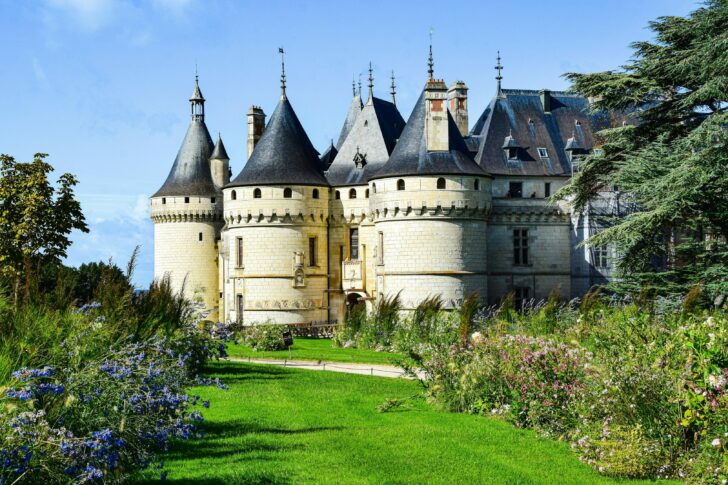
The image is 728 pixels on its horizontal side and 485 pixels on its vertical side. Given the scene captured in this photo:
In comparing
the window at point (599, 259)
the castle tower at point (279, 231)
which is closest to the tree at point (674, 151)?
the window at point (599, 259)

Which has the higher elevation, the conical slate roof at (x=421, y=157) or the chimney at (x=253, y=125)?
the chimney at (x=253, y=125)

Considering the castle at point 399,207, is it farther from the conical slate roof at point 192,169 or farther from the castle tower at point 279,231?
the conical slate roof at point 192,169

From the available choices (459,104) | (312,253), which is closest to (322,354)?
(312,253)

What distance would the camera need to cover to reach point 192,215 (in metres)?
46.7

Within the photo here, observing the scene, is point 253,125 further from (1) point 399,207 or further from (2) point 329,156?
(1) point 399,207

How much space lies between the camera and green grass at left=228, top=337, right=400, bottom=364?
78.7 ft

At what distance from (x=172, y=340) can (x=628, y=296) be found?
14136mm

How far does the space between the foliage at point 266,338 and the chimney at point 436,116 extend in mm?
10487

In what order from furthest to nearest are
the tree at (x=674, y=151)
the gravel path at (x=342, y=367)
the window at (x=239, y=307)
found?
the window at (x=239, y=307) < the tree at (x=674, y=151) < the gravel path at (x=342, y=367)

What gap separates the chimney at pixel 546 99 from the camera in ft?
136

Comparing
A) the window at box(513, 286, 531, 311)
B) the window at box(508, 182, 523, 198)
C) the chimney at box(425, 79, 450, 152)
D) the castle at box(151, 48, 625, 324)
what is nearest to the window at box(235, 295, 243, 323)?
the castle at box(151, 48, 625, 324)

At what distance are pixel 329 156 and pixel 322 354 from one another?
18.9m

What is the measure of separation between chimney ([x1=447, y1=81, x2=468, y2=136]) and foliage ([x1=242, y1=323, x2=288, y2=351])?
17.6 m

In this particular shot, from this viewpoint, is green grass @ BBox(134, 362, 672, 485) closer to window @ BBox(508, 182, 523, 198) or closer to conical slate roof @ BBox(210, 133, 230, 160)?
window @ BBox(508, 182, 523, 198)
